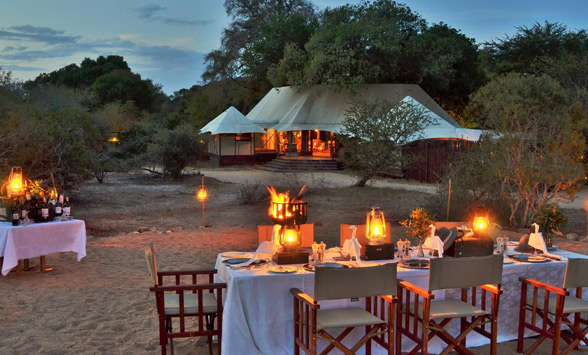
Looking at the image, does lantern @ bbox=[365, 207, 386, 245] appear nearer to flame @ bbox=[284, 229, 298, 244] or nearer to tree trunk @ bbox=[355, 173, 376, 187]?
flame @ bbox=[284, 229, 298, 244]

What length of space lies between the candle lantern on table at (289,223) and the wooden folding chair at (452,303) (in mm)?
853

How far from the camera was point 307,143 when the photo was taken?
29.6 metres

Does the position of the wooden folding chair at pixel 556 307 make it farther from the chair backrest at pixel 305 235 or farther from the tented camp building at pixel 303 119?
the tented camp building at pixel 303 119

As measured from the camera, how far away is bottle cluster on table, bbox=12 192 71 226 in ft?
22.2

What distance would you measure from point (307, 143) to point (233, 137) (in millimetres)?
4014

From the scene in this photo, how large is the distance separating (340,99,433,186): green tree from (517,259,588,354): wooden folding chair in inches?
518

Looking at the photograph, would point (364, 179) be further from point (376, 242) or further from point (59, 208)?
point (376, 242)

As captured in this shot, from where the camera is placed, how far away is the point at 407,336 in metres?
4.10

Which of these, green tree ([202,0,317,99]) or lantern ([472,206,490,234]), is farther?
green tree ([202,0,317,99])

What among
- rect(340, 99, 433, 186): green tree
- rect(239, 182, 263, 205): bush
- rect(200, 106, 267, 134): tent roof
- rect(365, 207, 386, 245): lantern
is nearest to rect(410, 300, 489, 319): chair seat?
rect(365, 207, 386, 245): lantern

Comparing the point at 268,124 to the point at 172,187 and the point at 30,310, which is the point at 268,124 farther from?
the point at 30,310

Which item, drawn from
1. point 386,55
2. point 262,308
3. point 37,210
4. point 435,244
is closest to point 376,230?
point 435,244

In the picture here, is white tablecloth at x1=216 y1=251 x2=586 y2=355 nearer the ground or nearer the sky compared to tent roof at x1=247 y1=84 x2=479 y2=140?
nearer the ground

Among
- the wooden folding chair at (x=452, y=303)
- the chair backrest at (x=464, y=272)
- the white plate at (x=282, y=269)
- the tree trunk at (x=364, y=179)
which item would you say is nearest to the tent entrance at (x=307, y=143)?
the tree trunk at (x=364, y=179)
